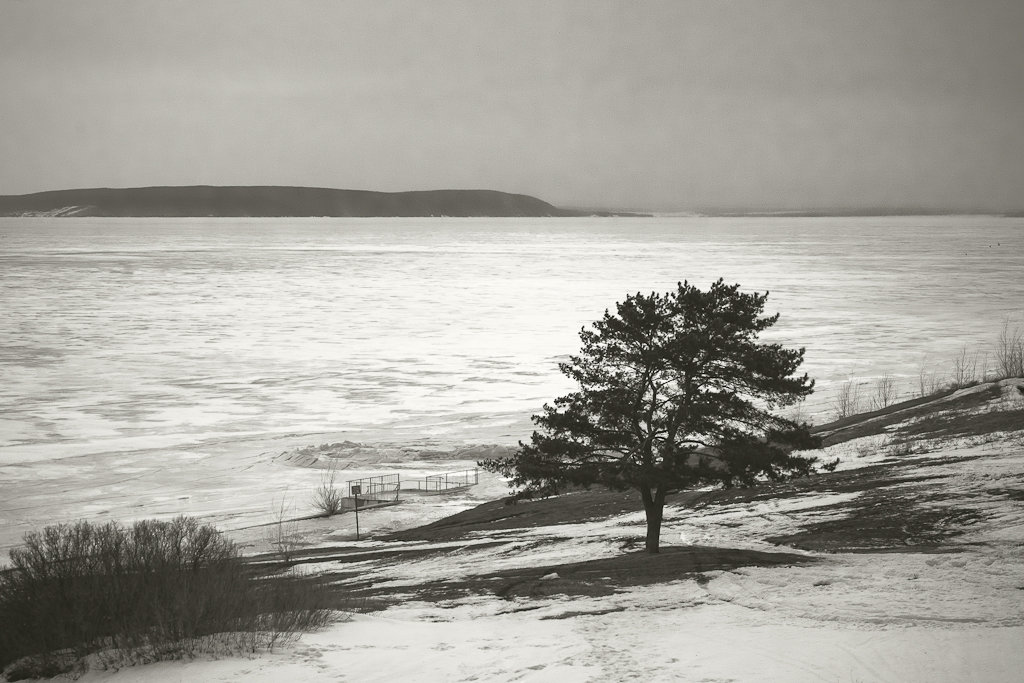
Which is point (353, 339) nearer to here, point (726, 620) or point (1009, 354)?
point (1009, 354)

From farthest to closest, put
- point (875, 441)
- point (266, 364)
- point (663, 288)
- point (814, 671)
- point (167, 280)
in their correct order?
point (167, 280) < point (663, 288) < point (266, 364) < point (875, 441) < point (814, 671)

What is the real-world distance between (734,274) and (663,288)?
25730mm

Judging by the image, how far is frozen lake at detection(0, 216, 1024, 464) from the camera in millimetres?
48156

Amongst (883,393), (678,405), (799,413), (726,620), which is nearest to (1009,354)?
(883,393)

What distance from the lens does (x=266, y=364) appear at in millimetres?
65875

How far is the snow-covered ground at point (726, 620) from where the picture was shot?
1590cm

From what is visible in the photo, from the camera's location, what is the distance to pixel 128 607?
60.6 ft

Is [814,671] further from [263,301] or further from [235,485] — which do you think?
[263,301]

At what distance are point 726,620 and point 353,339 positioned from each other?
2530 inches

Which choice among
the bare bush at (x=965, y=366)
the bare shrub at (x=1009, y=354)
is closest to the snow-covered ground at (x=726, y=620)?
the bare shrub at (x=1009, y=354)

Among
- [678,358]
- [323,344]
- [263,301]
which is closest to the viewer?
[678,358]

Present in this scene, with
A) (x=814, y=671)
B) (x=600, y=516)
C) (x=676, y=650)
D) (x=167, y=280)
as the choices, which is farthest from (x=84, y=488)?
(x=167, y=280)

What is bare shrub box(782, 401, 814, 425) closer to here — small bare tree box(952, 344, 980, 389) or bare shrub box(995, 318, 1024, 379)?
small bare tree box(952, 344, 980, 389)

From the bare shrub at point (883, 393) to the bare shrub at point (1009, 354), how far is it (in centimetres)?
474
